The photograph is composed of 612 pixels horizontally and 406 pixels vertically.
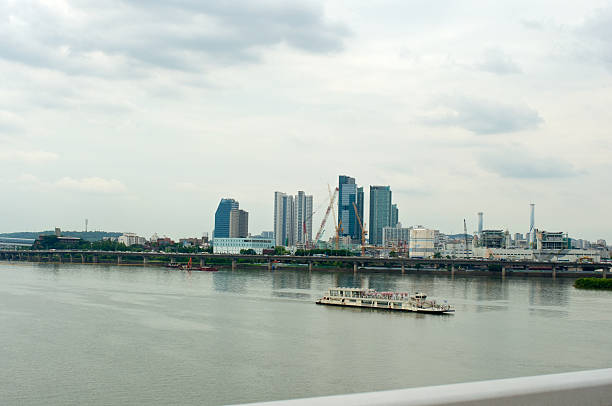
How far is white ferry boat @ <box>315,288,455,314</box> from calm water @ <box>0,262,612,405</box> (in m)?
0.91

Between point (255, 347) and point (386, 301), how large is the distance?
36.3ft

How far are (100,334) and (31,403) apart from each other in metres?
6.76

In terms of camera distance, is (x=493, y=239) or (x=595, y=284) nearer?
(x=595, y=284)

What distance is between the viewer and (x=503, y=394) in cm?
152

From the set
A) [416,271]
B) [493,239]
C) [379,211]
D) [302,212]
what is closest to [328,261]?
[416,271]

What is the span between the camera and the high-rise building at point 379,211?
160m

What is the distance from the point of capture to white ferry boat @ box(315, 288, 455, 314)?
23688mm

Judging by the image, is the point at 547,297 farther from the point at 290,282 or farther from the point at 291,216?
the point at 291,216

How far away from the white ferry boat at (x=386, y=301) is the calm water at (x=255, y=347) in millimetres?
911

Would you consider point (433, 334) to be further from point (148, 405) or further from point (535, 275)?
point (535, 275)

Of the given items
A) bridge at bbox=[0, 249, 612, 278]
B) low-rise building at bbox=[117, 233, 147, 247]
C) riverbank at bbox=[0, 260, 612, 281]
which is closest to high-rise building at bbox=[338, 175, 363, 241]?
low-rise building at bbox=[117, 233, 147, 247]

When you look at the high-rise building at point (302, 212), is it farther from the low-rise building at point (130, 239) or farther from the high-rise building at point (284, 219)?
the low-rise building at point (130, 239)

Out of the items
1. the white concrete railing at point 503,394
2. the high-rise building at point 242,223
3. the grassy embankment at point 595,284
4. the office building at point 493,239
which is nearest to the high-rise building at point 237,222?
the high-rise building at point 242,223

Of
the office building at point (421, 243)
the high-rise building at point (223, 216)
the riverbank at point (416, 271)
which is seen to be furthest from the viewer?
the high-rise building at point (223, 216)
